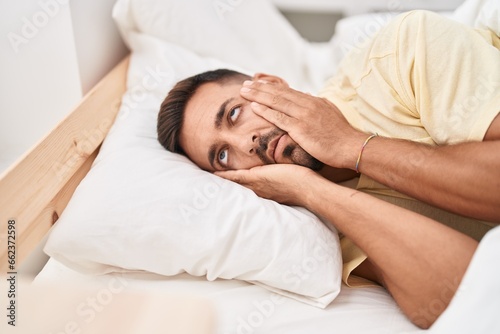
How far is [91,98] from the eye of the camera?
136cm

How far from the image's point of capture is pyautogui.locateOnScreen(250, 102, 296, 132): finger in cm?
116

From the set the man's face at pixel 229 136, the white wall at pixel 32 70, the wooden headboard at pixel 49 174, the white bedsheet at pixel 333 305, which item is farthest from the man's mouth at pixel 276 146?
the white wall at pixel 32 70

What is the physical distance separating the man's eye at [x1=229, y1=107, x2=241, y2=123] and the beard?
91 millimetres

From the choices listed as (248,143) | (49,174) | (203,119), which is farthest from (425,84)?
(49,174)

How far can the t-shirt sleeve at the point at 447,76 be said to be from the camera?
38.1 inches

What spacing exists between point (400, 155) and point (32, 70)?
0.97 meters

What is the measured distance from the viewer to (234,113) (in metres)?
1.23

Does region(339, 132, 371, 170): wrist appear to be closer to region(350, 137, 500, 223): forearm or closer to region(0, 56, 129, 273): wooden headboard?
region(350, 137, 500, 223): forearm

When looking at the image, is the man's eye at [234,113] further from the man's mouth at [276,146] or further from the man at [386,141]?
the man's mouth at [276,146]

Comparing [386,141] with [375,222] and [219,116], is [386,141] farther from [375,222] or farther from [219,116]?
[219,116]

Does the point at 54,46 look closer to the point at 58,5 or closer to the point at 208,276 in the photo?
the point at 58,5

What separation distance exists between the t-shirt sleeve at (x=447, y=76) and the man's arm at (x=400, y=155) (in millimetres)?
39

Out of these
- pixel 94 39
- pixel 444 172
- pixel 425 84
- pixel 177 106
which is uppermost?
pixel 94 39

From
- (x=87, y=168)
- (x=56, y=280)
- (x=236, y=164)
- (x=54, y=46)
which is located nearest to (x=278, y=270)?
(x=236, y=164)
